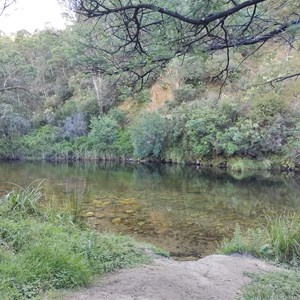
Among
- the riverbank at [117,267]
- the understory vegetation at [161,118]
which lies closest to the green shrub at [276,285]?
the riverbank at [117,267]

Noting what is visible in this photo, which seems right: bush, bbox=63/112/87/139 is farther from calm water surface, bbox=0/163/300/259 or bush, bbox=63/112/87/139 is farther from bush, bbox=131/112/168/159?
calm water surface, bbox=0/163/300/259

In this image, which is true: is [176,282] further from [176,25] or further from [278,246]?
[176,25]

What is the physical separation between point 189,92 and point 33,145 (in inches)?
465

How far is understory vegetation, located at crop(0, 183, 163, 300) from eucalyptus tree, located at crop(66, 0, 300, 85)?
1841 millimetres

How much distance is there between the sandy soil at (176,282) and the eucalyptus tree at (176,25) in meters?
1.95

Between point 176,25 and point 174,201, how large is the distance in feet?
29.2

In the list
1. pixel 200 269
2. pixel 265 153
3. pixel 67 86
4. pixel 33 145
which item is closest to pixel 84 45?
pixel 200 269

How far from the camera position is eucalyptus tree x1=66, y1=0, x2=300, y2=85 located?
2.47m

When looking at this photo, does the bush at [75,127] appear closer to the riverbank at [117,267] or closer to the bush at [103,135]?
the bush at [103,135]

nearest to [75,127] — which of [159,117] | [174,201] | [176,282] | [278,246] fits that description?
[159,117]

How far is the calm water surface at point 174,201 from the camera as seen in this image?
7793 millimetres

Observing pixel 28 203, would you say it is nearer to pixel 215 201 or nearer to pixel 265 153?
pixel 215 201

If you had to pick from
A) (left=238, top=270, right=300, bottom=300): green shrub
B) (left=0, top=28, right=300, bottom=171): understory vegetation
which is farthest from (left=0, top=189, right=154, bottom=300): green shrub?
(left=0, top=28, right=300, bottom=171): understory vegetation

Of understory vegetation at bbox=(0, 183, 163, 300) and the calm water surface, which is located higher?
understory vegetation at bbox=(0, 183, 163, 300)
